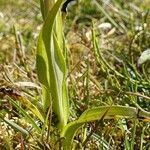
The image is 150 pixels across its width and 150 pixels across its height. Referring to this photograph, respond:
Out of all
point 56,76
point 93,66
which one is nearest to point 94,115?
point 56,76

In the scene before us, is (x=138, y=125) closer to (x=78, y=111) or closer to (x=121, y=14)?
(x=78, y=111)

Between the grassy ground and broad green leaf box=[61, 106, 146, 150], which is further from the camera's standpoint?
the grassy ground

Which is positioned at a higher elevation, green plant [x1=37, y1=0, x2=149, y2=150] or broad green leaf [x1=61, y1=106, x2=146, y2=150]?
green plant [x1=37, y1=0, x2=149, y2=150]

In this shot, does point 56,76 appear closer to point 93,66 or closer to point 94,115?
point 94,115

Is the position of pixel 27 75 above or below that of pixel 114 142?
above

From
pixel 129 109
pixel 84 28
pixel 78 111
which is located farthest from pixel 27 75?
pixel 84 28

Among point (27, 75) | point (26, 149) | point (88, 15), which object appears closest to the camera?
point (26, 149)
